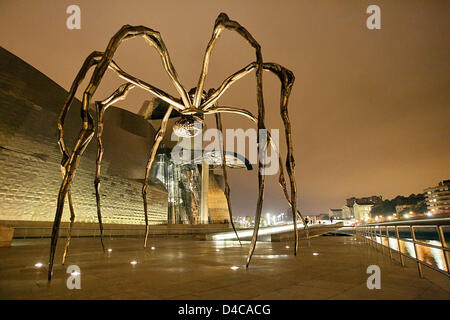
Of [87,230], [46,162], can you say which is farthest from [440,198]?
[46,162]

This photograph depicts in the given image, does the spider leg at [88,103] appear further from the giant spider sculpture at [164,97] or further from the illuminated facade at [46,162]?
the illuminated facade at [46,162]

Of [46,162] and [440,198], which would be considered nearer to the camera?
[46,162]

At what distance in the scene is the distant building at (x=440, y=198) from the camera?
307 feet

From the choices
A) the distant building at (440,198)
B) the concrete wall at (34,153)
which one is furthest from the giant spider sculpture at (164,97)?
the distant building at (440,198)

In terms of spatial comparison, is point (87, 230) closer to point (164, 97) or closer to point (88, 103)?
point (164, 97)

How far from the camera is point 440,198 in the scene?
9775 cm

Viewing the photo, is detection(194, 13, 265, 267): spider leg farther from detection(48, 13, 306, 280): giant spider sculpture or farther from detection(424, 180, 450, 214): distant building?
detection(424, 180, 450, 214): distant building

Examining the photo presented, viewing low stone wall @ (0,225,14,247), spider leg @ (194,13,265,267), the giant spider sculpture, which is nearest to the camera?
the giant spider sculpture

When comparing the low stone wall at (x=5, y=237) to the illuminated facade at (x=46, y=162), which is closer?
the low stone wall at (x=5, y=237)

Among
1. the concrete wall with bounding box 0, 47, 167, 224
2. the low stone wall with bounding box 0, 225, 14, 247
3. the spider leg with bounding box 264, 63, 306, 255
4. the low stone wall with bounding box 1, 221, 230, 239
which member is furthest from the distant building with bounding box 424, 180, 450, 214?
the low stone wall with bounding box 0, 225, 14, 247

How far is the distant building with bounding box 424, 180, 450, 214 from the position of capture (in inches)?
3688

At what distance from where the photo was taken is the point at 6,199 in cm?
1234
